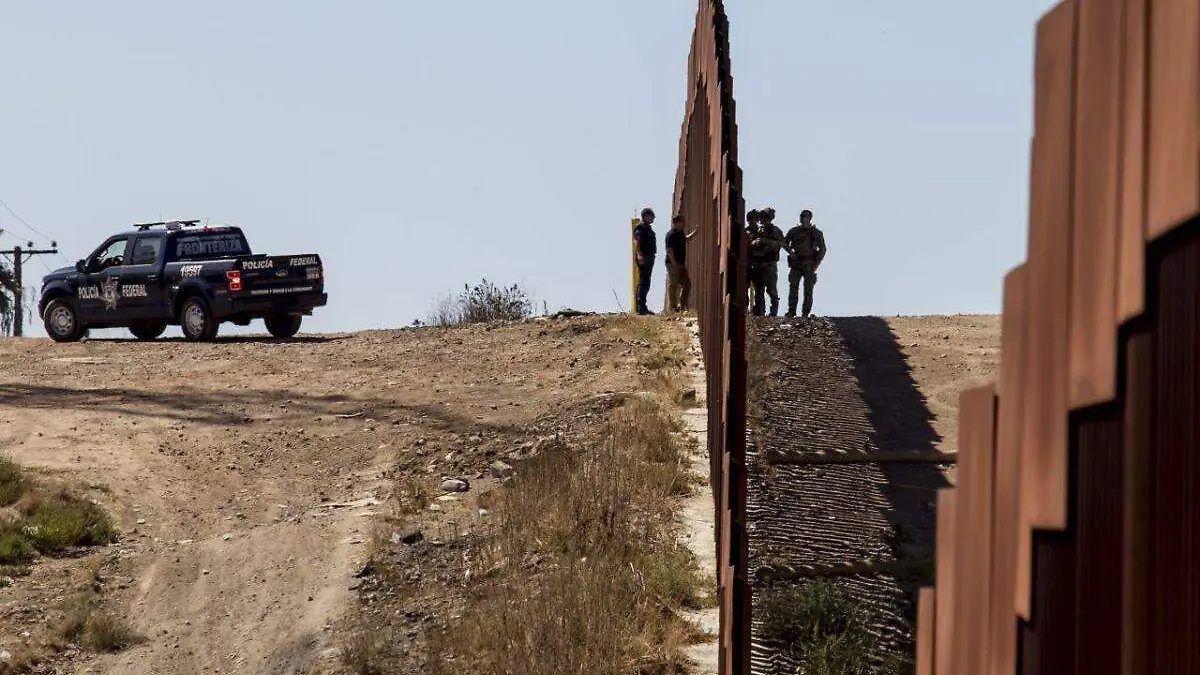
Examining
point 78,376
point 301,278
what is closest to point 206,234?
point 301,278

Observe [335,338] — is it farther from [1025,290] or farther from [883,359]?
[1025,290]

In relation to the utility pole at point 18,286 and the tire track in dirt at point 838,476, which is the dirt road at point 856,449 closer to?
the tire track in dirt at point 838,476

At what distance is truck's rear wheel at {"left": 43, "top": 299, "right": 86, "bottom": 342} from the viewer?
81.1 ft

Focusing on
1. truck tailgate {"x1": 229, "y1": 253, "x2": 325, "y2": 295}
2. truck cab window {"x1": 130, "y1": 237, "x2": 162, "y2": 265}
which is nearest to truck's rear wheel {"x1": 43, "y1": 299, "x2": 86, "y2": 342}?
truck cab window {"x1": 130, "y1": 237, "x2": 162, "y2": 265}

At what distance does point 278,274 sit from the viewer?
2348cm

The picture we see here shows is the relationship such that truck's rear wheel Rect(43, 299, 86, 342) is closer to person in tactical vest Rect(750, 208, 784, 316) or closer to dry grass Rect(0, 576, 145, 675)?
person in tactical vest Rect(750, 208, 784, 316)

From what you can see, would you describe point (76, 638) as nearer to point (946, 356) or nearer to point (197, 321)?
point (946, 356)

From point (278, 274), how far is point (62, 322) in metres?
3.72

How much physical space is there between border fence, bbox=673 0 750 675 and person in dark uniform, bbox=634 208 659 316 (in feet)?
9.89

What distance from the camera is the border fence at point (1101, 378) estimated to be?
7.71ft

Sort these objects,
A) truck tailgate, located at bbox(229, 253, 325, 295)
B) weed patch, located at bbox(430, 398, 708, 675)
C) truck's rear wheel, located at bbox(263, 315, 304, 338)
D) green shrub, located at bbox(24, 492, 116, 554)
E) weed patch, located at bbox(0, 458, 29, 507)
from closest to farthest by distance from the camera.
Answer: weed patch, located at bbox(430, 398, 708, 675)
green shrub, located at bbox(24, 492, 116, 554)
weed patch, located at bbox(0, 458, 29, 507)
truck tailgate, located at bbox(229, 253, 325, 295)
truck's rear wheel, located at bbox(263, 315, 304, 338)

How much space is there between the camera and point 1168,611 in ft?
8.05

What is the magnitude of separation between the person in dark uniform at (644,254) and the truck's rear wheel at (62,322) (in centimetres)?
861

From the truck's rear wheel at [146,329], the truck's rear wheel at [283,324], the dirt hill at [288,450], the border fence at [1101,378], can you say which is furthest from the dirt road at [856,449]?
the truck's rear wheel at [146,329]
